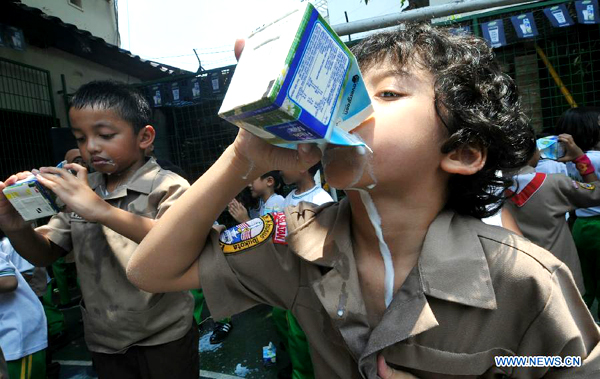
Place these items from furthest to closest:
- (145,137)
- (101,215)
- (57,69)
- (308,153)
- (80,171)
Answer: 1. (57,69)
2. (145,137)
3. (80,171)
4. (101,215)
5. (308,153)

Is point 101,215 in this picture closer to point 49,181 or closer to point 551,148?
point 49,181

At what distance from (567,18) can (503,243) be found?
4.43 metres

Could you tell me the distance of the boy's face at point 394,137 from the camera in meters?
0.95

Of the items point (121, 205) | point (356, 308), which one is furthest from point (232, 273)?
point (121, 205)

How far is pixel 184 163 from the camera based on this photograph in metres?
6.17

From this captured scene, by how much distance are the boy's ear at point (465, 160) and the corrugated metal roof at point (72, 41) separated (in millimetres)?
5776

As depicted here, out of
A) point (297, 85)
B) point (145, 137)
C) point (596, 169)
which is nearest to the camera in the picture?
point (297, 85)

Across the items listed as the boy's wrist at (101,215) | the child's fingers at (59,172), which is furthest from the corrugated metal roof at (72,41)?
the boy's wrist at (101,215)

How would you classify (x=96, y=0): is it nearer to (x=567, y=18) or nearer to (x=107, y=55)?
(x=107, y=55)

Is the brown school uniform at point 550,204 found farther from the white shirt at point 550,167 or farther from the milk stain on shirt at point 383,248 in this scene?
the milk stain on shirt at point 383,248

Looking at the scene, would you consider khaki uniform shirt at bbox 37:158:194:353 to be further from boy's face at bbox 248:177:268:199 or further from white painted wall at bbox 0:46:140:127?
white painted wall at bbox 0:46:140:127

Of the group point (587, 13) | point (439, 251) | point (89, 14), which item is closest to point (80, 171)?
point (439, 251)

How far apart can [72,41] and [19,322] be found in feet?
17.1

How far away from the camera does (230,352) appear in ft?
12.4
